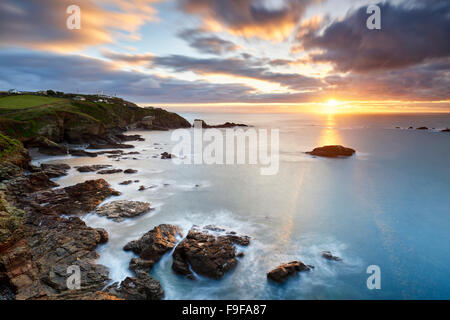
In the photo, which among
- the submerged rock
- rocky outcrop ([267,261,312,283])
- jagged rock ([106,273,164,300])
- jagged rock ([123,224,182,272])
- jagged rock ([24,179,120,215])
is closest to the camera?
jagged rock ([106,273,164,300])

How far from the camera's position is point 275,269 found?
999cm

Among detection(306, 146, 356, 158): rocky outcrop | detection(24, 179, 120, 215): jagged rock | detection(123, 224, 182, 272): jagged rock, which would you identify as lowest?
detection(123, 224, 182, 272): jagged rock

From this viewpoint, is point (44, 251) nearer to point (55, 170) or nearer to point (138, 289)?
point (138, 289)

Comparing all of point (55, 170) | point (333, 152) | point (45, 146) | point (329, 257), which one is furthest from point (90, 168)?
point (333, 152)

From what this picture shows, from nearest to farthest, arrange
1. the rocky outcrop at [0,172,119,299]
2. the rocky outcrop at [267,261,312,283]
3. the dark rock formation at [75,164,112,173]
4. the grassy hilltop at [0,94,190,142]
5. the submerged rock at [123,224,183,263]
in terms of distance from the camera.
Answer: the rocky outcrop at [0,172,119,299]
the rocky outcrop at [267,261,312,283]
the submerged rock at [123,224,183,263]
the dark rock formation at [75,164,112,173]
the grassy hilltop at [0,94,190,142]

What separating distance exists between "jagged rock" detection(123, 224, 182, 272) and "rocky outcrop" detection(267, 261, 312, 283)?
209 inches

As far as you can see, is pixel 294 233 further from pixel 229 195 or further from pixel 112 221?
pixel 112 221

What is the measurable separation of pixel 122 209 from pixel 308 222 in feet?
43.1

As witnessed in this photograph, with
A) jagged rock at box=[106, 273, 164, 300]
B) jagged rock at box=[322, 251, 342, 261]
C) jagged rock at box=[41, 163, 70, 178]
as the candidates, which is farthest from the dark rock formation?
jagged rock at box=[322, 251, 342, 261]

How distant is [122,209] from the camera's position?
621 inches

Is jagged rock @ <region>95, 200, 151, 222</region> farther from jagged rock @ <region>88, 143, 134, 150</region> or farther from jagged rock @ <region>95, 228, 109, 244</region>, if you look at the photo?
jagged rock @ <region>88, 143, 134, 150</region>

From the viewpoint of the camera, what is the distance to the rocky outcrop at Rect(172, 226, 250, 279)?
33.1 feet
